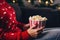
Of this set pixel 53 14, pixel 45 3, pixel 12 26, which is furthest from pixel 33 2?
pixel 12 26

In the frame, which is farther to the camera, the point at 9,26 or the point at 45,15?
the point at 45,15

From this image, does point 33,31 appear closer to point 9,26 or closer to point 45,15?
point 9,26

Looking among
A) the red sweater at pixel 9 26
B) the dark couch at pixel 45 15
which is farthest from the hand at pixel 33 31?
the dark couch at pixel 45 15

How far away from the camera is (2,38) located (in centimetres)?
109

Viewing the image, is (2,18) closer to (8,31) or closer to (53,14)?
(8,31)

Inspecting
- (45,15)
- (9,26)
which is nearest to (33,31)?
(9,26)

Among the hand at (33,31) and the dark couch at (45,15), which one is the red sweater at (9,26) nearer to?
the hand at (33,31)

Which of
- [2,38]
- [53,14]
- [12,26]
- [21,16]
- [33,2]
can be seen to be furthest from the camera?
[33,2]

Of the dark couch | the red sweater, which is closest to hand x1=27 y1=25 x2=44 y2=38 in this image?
the red sweater

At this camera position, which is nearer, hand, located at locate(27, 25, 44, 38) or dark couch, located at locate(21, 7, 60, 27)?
hand, located at locate(27, 25, 44, 38)

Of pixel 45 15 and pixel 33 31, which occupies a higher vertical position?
pixel 33 31

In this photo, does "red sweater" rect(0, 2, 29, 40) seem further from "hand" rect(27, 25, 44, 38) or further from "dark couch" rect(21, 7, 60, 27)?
"dark couch" rect(21, 7, 60, 27)

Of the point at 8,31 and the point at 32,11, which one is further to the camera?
the point at 32,11

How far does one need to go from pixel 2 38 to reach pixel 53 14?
92cm
